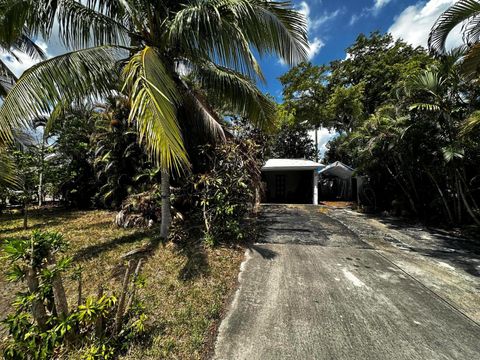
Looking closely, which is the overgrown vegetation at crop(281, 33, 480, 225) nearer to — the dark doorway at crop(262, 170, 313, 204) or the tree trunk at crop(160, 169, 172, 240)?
the dark doorway at crop(262, 170, 313, 204)

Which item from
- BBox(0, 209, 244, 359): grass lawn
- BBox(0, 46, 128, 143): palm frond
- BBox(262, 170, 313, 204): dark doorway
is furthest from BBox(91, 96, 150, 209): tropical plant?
BBox(262, 170, 313, 204): dark doorway

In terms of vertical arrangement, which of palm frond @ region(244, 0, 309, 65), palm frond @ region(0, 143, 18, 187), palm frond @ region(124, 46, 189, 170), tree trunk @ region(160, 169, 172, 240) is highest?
palm frond @ region(244, 0, 309, 65)

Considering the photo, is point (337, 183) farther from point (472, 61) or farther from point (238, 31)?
point (238, 31)

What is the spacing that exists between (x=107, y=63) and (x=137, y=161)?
4590mm

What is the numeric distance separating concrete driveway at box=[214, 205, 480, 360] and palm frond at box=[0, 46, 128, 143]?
4.11 m

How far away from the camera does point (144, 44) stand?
14.3 feet

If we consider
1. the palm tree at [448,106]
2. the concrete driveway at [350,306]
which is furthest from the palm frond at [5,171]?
the palm tree at [448,106]

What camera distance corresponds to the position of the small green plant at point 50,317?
1.95 meters

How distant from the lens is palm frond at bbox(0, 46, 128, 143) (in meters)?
3.06

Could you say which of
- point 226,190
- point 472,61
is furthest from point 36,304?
point 472,61

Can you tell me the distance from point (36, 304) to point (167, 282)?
1.72 metres

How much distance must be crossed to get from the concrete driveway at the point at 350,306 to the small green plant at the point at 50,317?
112 cm

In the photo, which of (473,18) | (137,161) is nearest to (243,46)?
(473,18)

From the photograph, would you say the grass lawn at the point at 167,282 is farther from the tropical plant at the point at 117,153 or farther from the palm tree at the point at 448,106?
the palm tree at the point at 448,106
